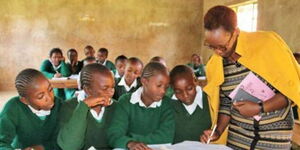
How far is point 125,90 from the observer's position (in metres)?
3.43

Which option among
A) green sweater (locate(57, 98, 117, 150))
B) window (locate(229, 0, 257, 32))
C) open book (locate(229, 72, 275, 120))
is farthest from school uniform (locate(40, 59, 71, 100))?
window (locate(229, 0, 257, 32))

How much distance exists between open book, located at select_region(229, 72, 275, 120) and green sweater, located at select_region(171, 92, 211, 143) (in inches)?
16.2

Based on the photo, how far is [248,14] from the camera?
303 inches

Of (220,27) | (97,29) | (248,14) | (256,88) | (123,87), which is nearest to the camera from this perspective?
(220,27)

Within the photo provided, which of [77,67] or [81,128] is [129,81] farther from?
[77,67]

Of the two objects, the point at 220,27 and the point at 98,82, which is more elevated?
the point at 220,27

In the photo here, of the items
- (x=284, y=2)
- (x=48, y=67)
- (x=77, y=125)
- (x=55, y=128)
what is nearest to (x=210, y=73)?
(x=77, y=125)

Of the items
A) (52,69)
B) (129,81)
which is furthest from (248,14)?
(129,81)

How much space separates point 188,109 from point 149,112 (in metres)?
0.29

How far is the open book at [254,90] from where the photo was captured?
1.53 meters

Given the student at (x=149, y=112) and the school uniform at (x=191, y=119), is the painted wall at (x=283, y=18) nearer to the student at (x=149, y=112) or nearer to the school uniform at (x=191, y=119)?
the school uniform at (x=191, y=119)

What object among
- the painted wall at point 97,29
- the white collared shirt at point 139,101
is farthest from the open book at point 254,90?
the painted wall at point 97,29

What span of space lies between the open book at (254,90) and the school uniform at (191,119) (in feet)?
1.34

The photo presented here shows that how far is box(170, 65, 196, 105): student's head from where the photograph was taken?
6.28ft
